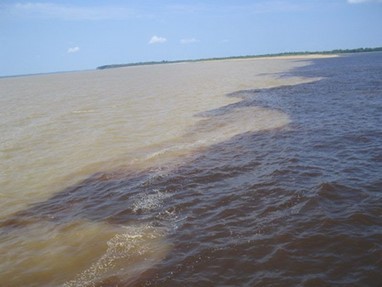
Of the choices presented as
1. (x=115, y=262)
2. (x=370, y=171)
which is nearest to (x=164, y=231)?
(x=115, y=262)

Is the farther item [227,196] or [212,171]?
[212,171]

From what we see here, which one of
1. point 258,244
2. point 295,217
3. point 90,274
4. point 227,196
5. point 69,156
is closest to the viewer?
point 90,274

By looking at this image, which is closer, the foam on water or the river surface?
the river surface

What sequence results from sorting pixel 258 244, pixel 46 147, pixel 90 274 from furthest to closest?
pixel 46 147, pixel 258 244, pixel 90 274

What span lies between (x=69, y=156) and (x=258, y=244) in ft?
40.6

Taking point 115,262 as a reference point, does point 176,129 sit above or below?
above

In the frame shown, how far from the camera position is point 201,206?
32.7 feet

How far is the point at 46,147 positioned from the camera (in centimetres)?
1934

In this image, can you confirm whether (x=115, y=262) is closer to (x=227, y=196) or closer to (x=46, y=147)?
(x=227, y=196)

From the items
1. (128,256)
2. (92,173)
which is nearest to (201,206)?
(128,256)

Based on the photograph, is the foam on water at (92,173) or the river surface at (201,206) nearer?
the river surface at (201,206)

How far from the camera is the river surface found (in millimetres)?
7070

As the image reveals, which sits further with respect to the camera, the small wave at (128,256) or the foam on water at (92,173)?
the foam on water at (92,173)

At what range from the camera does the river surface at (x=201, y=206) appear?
7070 mm
